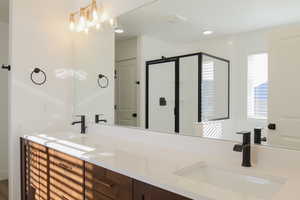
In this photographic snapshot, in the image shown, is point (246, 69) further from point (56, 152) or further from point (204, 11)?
point (56, 152)

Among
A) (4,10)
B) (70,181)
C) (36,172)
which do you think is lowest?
(36,172)

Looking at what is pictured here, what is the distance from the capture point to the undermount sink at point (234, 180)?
1.00m

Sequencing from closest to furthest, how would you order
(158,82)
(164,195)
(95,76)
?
(164,195) → (158,82) → (95,76)

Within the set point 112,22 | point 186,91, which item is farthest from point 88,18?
point 186,91

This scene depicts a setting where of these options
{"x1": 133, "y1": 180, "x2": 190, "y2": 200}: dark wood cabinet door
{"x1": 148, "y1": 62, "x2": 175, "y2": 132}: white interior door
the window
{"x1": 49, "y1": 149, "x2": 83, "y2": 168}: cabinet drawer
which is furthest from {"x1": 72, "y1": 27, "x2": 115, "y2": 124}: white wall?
the window

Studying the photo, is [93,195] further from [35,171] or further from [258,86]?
[258,86]

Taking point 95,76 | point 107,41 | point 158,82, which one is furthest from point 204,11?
point 95,76

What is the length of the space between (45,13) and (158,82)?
1.61m

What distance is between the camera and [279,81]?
4.15ft

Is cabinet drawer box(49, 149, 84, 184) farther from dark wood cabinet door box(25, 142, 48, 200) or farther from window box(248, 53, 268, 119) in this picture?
window box(248, 53, 268, 119)

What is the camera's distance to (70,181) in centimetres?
163

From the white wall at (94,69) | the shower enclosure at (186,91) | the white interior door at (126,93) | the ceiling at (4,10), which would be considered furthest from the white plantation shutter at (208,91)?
the ceiling at (4,10)

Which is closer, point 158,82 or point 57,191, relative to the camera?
point 57,191

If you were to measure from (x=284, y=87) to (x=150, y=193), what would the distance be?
92 cm
